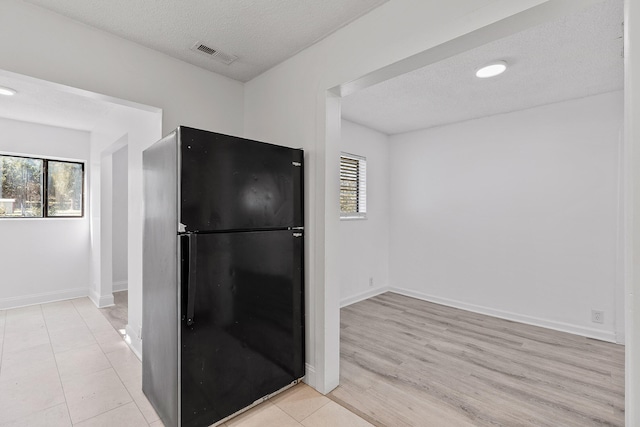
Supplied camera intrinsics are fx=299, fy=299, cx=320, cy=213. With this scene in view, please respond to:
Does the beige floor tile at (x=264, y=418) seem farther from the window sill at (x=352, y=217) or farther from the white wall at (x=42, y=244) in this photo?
the white wall at (x=42, y=244)

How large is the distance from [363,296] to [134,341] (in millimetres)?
2938

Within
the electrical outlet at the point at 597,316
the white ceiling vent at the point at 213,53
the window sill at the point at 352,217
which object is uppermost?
the white ceiling vent at the point at 213,53

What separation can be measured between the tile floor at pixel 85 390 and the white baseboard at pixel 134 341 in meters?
0.05

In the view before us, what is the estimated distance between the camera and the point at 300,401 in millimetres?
2104

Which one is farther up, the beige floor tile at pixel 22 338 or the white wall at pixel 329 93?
the white wall at pixel 329 93

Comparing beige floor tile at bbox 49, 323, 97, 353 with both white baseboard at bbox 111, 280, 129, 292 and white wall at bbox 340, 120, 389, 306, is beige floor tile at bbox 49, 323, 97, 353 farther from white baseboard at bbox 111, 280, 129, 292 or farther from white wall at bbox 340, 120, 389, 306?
white wall at bbox 340, 120, 389, 306

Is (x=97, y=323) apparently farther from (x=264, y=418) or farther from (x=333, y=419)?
(x=333, y=419)

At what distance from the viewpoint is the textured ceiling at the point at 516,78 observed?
2066 mm

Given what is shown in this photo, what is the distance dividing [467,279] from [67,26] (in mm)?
4767

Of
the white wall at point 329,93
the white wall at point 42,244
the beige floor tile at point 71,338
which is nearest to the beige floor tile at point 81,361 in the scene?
the beige floor tile at point 71,338

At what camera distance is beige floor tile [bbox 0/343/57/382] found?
8.01 feet

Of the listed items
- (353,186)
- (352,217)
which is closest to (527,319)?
(352,217)

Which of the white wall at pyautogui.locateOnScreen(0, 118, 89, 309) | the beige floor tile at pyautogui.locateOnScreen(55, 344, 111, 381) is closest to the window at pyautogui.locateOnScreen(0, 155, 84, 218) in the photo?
the white wall at pyautogui.locateOnScreen(0, 118, 89, 309)

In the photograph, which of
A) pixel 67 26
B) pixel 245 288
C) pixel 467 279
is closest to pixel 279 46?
pixel 67 26
